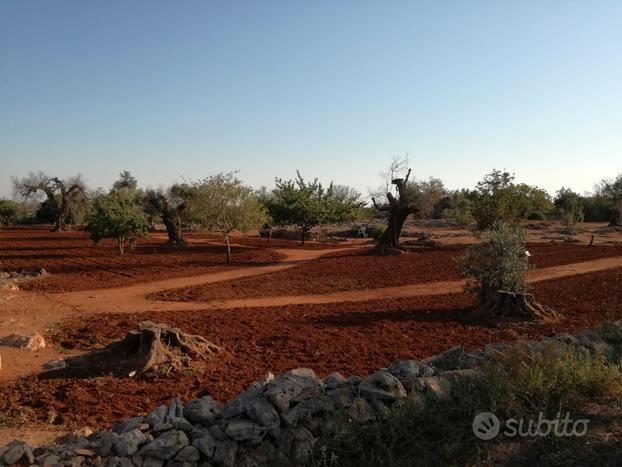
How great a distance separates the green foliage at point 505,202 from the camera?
31156 millimetres

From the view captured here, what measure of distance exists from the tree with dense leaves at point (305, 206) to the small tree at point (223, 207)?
7.44m

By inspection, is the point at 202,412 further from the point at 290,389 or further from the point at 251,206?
the point at 251,206

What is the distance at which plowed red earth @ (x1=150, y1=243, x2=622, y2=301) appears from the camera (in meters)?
16.8

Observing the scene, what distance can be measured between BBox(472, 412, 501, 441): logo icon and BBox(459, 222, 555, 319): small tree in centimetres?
788

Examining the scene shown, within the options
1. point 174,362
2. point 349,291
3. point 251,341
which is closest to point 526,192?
point 349,291

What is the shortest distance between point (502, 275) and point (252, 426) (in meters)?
9.62

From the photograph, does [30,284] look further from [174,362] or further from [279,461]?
[279,461]

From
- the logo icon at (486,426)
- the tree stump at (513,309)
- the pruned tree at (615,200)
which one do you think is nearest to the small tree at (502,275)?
the tree stump at (513,309)

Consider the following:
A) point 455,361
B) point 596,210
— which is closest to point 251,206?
point 455,361

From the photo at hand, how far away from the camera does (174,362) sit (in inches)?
340

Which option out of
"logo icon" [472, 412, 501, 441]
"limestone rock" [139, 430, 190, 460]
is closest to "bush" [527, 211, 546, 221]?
"logo icon" [472, 412, 501, 441]

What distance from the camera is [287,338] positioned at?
10.5m

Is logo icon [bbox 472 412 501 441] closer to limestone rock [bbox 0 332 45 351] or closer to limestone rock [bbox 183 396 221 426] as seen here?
limestone rock [bbox 183 396 221 426]

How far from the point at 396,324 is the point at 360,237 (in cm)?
3228
